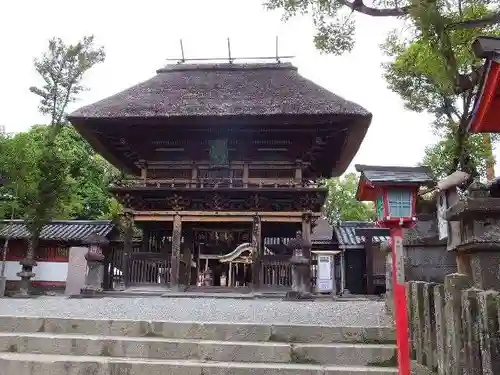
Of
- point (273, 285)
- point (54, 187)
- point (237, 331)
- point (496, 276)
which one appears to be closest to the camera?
Answer: point (496, 276)

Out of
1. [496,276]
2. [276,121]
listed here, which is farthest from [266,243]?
[496,276]

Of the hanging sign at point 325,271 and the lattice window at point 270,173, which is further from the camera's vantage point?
the hanging sign at point 325,271

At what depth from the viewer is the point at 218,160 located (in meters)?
13.7

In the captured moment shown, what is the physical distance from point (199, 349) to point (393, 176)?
3.11 metres

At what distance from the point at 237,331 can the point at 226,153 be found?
28.0 feet

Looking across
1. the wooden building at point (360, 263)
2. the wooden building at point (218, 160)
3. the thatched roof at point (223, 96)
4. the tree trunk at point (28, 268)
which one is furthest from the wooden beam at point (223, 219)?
the wooden building at point (360, 263)

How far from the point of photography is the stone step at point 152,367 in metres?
4.88

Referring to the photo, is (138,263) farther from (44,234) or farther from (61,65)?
(61,65)

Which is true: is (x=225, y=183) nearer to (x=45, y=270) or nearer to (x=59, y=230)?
(x=59, y=230)

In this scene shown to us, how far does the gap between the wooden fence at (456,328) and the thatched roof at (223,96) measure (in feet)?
27.5

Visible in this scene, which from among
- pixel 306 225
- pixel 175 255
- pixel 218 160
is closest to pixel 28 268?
pixel 175 255

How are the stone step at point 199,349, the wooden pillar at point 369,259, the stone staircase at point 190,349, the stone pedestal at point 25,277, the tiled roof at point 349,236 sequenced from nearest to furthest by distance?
1. the stone staircase at point 190,349
2. the stone step at point 199,349
3. the stone pedestal at point 25,277
4. the wooden pillar at point 369,259
5. the tiled roof at point 349,236

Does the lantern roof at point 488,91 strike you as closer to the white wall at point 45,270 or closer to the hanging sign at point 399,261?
the hanging sign at point 399,261

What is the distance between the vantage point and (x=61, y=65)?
20.9 metres
